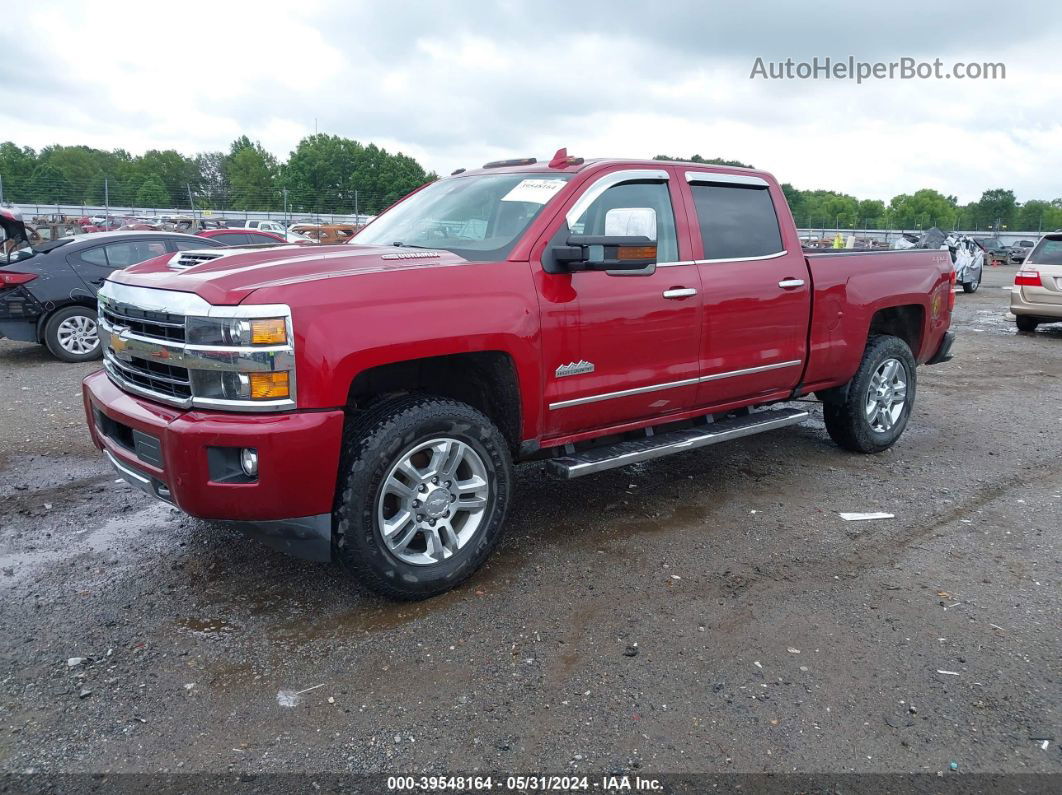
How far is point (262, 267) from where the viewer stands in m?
3.45

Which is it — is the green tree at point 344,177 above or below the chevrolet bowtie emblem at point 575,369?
above

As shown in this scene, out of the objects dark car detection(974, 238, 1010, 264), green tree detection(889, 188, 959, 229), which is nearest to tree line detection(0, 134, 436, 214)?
dark car detection(974, 238, 1010, 264)

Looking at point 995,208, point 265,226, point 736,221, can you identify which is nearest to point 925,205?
point 995,208

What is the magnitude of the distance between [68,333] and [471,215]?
23.8 feet

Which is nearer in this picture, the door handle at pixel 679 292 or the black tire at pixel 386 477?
the black tire at pixel 386 477

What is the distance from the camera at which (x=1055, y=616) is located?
12.0ft

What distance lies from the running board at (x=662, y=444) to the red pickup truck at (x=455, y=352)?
23 millimetres

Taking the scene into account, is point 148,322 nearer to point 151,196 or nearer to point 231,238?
point 231,238

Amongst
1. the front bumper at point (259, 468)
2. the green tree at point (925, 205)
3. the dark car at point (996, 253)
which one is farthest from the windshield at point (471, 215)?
the green tree at point (925, 205)

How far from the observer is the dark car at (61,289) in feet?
30.6

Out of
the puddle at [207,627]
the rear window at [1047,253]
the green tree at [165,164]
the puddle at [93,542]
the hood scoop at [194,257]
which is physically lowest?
the puddle at [207,627]

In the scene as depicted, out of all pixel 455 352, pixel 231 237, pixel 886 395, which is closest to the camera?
pixel 455 352

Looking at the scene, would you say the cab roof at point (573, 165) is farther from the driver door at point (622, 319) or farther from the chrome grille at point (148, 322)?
the chrome grille at point (148, 322)

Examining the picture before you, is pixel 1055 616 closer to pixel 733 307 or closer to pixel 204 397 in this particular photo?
pixel 733 307
